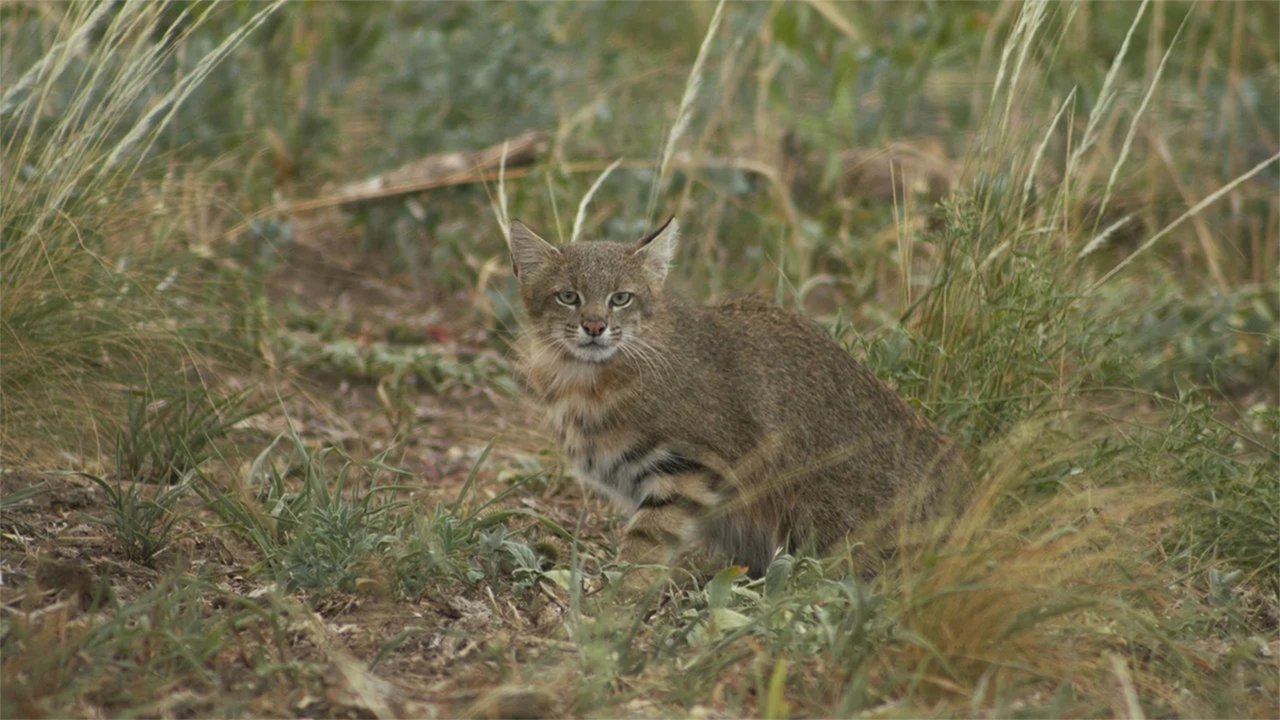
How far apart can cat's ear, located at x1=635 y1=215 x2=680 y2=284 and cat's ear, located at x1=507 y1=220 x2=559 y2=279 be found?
300 millimetres

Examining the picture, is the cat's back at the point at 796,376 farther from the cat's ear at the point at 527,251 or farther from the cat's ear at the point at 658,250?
the cat's ear at the point at 527,251

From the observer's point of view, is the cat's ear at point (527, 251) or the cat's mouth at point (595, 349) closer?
the cat's mouth at point (595, 349)

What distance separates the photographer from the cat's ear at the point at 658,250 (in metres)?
5.42

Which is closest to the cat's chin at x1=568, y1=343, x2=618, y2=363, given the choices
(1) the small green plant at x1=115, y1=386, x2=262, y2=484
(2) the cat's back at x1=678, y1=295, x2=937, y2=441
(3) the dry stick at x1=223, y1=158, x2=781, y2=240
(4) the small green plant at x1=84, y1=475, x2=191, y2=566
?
(2) the cat's back at x1=678, y1=295, x2=937, y2=441

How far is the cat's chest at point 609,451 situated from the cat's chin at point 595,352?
0.15m

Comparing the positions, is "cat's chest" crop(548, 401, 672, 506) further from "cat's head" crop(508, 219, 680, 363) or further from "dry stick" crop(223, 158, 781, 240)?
"dry stick" crop(223, 158, 781, 240)

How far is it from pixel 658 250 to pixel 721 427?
0.72 metres

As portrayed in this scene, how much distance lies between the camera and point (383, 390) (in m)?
6.56

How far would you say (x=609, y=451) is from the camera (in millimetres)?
5137

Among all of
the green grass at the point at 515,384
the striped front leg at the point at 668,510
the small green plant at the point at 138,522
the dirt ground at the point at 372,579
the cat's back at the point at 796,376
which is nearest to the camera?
the dirt ground at the point at 372,579

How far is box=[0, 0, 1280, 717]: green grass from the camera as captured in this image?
3822 mm

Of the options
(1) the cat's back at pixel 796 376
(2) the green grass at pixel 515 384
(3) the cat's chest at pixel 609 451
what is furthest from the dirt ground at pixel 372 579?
(1) the cat's back at pixel 796 376

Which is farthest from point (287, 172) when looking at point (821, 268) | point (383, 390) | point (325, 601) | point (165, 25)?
point (325, 601)

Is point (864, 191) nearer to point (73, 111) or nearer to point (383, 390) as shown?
point (383, 390)
